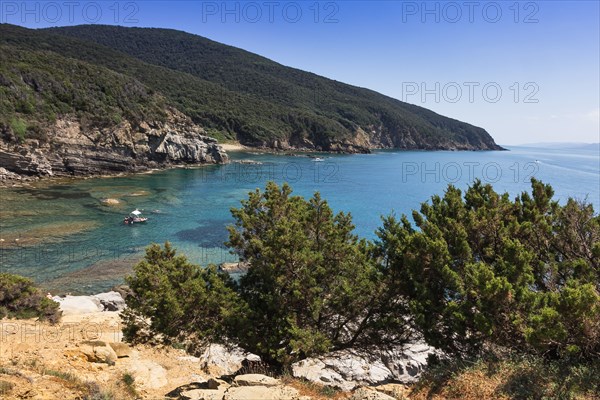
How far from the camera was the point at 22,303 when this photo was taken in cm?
1911

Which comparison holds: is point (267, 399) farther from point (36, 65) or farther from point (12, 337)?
point (36, 65)

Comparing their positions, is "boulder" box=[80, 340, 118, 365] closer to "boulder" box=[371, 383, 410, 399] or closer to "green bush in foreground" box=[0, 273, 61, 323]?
"green bush in foreground" box=[0, 273, 61, 323]

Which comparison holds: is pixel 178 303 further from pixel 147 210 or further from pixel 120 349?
pixel 147 210

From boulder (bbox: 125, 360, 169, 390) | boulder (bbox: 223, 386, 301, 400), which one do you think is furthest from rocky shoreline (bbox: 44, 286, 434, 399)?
boulder (bbox: 125, 360, 169, 390)

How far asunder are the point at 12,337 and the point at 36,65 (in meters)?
87.0

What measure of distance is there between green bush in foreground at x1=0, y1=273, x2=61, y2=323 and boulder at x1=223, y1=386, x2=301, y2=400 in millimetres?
14487

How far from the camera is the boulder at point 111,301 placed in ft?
75.7

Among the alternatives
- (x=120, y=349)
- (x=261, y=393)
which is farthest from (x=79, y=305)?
(x=261, y=393)

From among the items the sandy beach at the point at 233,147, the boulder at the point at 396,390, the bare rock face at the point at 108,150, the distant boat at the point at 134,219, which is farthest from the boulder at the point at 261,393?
the sandy beach at the point at 233,147

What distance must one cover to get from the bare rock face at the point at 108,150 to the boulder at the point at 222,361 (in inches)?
2291

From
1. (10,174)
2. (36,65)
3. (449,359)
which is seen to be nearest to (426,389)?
(449,359)

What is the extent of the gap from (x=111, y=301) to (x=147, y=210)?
2630 cm

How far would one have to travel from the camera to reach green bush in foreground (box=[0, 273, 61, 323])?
18.7 meters

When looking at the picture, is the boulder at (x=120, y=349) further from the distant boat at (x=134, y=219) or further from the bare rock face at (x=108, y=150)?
the bare rock face at (x=108, y=150)
